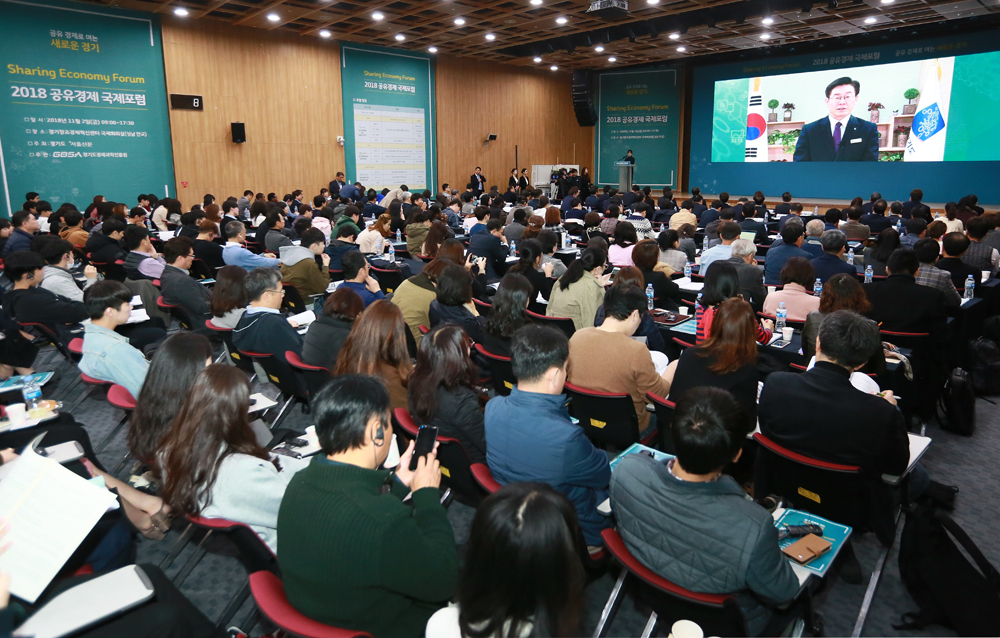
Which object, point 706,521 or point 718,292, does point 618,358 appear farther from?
point 706,521

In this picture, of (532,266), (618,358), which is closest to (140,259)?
(532,266)

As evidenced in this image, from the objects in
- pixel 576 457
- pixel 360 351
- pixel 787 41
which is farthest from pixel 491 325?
pixel 787 41

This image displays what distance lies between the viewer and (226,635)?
2277 millimetres

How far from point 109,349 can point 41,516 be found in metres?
1.80

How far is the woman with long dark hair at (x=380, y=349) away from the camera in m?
3.18

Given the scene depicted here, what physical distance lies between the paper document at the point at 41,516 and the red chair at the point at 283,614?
2.29ft

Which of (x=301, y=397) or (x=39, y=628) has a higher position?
(x=39, y=628)

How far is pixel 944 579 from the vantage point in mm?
2445

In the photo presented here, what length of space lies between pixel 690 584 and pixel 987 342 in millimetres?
5033

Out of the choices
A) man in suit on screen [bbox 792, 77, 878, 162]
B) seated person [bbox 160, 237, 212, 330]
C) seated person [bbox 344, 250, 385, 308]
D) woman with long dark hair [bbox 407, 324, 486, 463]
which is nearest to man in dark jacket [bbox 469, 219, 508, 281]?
seated person [bbox 344, 250, 385, 308]

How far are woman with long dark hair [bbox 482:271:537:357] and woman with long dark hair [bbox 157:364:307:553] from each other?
1862 millimetres

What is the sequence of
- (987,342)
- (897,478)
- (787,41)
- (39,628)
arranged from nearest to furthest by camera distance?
1. (39,628)
2. (897,478)
3. (987,342)
4. (787,41)

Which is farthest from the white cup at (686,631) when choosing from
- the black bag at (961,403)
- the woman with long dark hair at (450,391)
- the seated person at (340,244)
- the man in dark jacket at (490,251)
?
the seated person at (340,244)

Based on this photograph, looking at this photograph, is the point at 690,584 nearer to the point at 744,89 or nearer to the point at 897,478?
the point at 897,478
